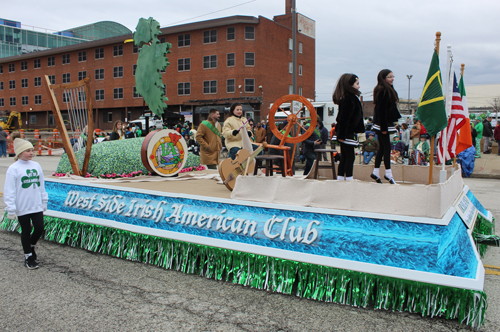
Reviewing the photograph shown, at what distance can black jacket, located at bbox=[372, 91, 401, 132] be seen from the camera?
482 centimetres

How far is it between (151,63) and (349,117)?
451 cm

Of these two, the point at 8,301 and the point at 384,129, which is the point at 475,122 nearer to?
the point at 384,129

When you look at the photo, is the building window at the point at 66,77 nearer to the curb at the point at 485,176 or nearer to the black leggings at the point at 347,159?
the curb at the point at 485,176

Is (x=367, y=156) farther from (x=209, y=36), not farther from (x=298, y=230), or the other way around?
(x=209, y=36)

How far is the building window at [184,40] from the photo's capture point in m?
39.7

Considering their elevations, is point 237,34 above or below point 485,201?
above

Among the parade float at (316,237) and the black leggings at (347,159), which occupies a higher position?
the black leggings at (347,159)

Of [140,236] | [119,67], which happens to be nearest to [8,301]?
[140,236]

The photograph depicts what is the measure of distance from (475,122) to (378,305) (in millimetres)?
17728

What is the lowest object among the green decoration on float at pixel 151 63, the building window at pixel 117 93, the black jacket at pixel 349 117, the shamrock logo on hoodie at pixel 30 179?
the shamrock logo on hoodie at pixel 30 179

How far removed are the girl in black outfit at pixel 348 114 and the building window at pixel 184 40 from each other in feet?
122

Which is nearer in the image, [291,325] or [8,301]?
[291,325]

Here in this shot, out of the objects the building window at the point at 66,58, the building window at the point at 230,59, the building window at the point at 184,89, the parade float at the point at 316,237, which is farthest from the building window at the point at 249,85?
the parade float at the point at 316,237

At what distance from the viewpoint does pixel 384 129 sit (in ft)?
16.0
